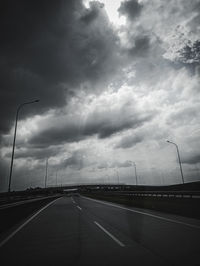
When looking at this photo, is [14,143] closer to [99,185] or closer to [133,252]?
[133,252]

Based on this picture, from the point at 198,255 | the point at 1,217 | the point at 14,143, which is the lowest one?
the point at 198,255

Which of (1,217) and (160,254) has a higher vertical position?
(1,217)

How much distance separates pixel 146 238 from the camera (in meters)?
7.28

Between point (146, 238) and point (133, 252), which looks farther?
point (146, 238)

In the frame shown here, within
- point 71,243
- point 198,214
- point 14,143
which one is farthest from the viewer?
point 14,143

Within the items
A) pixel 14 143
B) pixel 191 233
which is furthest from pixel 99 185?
pixel 191 233

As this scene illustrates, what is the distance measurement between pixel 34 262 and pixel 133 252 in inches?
103

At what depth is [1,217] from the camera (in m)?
10.6

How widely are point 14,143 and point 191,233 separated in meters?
19.1

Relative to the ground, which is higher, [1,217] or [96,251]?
[1,217]

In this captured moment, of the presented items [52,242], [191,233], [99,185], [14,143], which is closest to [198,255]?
[191,233]

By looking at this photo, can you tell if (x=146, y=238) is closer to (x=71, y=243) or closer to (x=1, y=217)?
(x=71, y=243)

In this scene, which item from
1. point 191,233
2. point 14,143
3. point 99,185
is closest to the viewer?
point 191,233

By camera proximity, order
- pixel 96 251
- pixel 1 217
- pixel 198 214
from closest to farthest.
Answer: pixel 96 251 → pixel 1 217 → pixel 198 214
